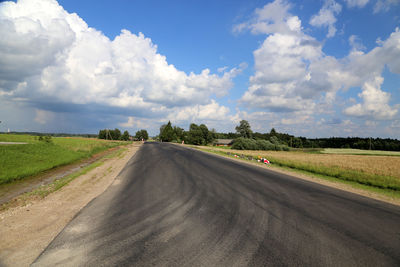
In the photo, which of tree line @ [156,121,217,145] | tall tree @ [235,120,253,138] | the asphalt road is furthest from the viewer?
tree line @ [156,121,217,145]

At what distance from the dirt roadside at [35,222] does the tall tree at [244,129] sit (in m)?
74.3

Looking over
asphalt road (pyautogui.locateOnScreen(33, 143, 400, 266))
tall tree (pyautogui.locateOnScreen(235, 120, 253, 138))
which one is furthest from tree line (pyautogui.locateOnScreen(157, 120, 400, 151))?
asphalt road (pyautogui.locateOnScreen(33, 143, 400, 266))

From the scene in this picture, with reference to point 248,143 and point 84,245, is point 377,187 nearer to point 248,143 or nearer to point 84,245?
point 84,245

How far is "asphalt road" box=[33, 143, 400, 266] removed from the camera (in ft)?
11.4

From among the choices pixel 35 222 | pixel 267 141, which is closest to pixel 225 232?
pixel 35 222

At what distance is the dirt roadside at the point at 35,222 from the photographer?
11.6 feet

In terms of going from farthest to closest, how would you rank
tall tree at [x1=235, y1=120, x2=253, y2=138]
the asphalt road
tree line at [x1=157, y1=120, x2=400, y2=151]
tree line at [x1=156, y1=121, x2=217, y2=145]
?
1. tree line at [x1=156, y1=121, x2=217, y2=145]
2. tall tree at [x1=235, y1=120, x2=253, y2=138]
3. tree line at [x1=157, y1=120, x2=400, y2=151]
4. the asphalt road

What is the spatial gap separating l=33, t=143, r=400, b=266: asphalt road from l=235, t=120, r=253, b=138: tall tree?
238 feet

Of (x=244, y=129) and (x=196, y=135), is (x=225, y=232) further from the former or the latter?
(x=196, y=135)

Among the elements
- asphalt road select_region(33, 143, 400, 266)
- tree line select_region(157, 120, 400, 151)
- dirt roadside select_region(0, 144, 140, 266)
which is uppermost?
tree line select_region(157, 120, 400, 151)

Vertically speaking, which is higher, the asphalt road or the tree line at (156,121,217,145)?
the tree line at (156,121,217,145)

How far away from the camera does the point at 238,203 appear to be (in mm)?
6566

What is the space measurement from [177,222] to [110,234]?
1549 millimetres

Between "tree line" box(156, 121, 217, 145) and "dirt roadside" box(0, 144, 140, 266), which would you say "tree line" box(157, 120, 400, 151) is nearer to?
"tree line" box(156, 121, 217, 145)
